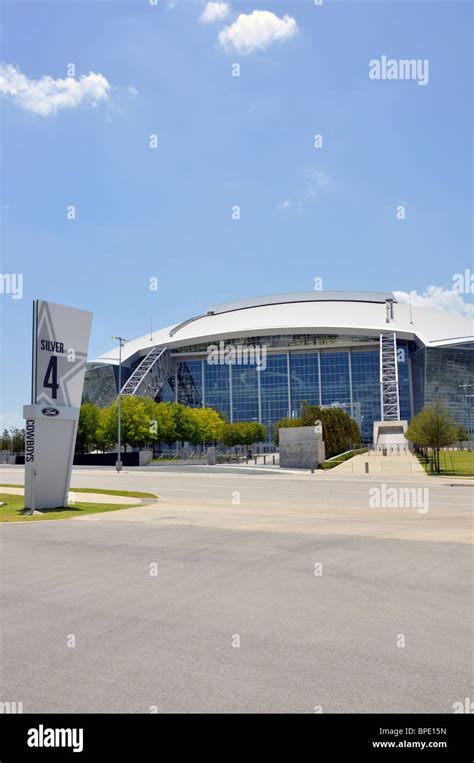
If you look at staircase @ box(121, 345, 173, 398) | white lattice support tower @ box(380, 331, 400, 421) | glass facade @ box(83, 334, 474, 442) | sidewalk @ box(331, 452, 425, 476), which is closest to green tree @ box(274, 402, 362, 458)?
sidewalk @ box(331, 452, 425, 476)

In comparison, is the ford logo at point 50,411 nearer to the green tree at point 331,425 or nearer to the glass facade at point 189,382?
the green tree at point 331,425

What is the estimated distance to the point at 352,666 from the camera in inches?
244

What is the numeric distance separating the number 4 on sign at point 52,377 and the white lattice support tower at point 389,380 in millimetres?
86904

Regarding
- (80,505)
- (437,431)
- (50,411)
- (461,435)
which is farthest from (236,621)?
(461,435)

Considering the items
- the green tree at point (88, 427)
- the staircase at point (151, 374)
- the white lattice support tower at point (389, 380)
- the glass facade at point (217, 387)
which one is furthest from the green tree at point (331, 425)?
the glass facade at point (217, 387)

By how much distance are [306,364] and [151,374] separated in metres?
28.3

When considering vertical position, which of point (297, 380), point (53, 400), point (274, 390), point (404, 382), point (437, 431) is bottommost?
point (437, 431)

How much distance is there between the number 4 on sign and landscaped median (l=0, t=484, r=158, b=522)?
13.8ft

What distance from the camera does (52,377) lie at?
23.8 metres

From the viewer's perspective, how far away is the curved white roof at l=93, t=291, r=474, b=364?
112194 mm

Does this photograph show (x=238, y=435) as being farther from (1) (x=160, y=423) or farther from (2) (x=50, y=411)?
(2) (x=50, y=411)

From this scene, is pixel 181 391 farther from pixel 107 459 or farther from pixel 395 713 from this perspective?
pixel 395 713
